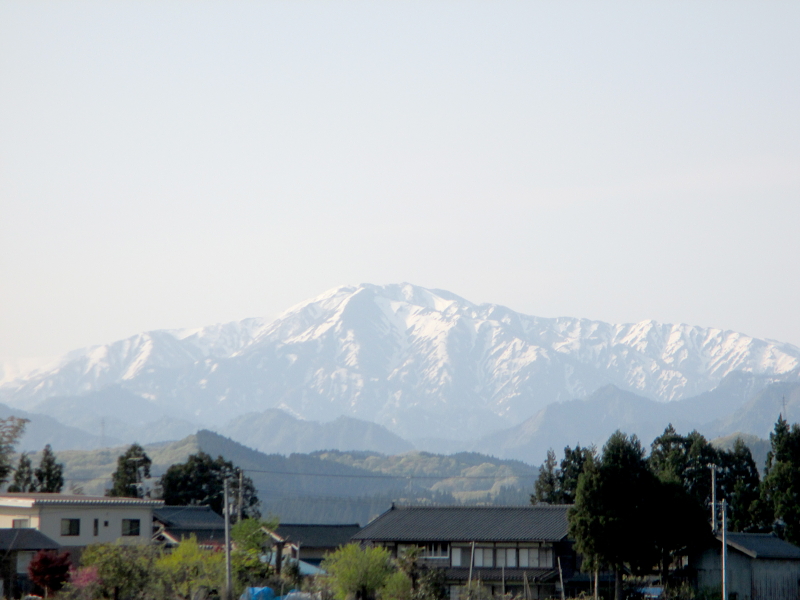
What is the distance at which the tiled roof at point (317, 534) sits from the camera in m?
68.6

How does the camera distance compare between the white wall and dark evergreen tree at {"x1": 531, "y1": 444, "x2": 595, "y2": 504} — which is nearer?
the white wall

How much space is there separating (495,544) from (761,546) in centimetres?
1360

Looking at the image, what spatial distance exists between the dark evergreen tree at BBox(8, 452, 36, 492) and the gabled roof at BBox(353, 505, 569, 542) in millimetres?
31801

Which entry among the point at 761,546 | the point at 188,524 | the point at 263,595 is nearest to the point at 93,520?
the point at 188,524

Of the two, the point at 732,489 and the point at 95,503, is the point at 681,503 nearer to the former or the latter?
the point at 732,489

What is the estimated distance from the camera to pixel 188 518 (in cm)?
6706

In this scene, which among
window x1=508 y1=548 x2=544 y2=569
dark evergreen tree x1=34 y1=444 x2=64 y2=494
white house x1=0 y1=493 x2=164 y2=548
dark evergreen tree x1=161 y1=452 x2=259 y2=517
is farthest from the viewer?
dark evergreen tree x1=161 y1=452 x2=259 y2=517

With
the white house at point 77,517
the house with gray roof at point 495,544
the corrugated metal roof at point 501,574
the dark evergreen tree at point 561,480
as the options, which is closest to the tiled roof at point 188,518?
the white house at point 77,517

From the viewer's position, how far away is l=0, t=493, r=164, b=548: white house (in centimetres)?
4950

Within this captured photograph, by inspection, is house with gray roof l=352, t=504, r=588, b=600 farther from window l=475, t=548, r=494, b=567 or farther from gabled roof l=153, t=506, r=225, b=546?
gabled roof l=153, t=506, r=225, b=546

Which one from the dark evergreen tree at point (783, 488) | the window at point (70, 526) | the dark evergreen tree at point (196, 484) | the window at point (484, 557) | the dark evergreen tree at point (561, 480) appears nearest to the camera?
the window at point (70, 526)

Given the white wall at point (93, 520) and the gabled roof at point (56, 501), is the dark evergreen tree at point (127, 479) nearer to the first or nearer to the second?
the white wall at point (93, 520)

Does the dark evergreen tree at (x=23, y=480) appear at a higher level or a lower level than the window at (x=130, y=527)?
higher

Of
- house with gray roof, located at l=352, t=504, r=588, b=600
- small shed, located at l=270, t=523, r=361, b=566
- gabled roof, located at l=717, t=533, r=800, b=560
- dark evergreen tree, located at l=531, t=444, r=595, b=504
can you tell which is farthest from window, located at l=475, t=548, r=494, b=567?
dark evergreen tree, located at l=531, t=444, r=595, b=504
